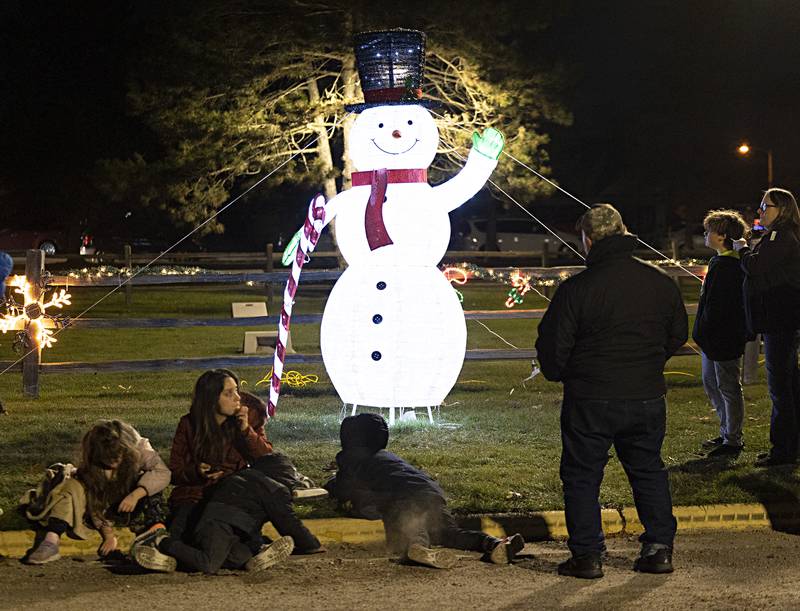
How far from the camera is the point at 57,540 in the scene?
6773mm

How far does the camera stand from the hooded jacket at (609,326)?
6.20 meters

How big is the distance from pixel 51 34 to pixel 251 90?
29.9 m

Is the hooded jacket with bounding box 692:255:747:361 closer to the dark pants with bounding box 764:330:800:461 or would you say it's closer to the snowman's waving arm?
the dark pants with bounding box 764:330:800:461

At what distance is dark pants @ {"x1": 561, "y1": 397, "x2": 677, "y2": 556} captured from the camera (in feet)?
20.5

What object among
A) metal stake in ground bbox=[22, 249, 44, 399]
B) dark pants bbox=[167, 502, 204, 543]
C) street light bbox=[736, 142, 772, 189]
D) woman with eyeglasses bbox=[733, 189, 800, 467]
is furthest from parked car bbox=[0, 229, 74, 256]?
dark pants bbox=[167, 502, 204, 543]

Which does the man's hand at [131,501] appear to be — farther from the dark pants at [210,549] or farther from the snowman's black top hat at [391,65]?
the snowman's black top hat at [391,65]

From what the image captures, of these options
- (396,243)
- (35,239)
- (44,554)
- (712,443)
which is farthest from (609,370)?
(35,239)

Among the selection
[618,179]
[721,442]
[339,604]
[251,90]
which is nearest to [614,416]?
[339,604]

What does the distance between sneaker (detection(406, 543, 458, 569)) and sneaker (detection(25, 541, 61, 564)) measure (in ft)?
6.13

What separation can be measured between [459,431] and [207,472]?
3773 mm

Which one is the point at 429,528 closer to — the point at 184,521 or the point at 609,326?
the point at 184,521

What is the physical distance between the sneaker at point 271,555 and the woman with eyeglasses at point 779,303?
12.2ft

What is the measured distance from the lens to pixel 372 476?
7211mm

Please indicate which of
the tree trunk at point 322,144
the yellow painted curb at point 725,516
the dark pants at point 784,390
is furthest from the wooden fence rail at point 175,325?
the tree trunk at point 322,144
